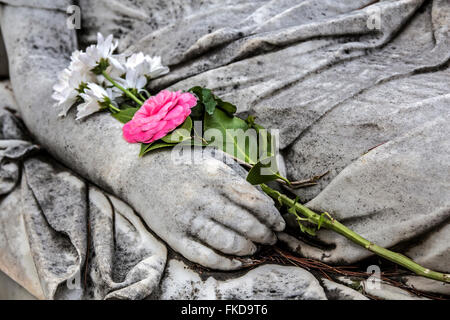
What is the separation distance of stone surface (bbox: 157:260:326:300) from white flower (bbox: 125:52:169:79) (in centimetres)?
56

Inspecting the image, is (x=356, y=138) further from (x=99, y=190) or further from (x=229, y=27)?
(x=99, y=190)

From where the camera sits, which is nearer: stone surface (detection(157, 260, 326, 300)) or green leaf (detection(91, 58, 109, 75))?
stone surface (detection(157, 260, 326, 300))

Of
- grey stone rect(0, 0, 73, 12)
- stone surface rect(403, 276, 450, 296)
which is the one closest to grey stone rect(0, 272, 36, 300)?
grey stone rect(0, 0, 73, 12)

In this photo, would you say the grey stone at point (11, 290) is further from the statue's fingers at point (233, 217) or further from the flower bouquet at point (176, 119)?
the statue's fingers at point (233, 217)

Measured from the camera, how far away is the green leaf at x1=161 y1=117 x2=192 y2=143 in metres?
1.11

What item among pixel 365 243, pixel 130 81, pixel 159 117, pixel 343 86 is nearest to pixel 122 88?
pixel 130 81

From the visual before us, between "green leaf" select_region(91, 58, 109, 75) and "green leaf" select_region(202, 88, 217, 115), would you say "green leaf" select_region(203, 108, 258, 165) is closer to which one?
"green leaf" select_region(202, 88, 217, 115)

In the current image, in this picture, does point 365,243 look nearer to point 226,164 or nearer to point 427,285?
point 427,285

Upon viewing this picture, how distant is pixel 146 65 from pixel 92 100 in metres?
0.19

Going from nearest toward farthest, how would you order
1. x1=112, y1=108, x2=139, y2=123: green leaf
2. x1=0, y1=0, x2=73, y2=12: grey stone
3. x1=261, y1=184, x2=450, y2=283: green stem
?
x1=261, y1=184, x2=450, y2=283: green stem < x1=112, y1=108, x2=139, y2=123: green leaf < x1=0, y1=0, x2=73, y2=12: grey stone

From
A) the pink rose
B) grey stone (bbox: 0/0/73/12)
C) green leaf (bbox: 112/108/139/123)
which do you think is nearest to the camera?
the pink rose

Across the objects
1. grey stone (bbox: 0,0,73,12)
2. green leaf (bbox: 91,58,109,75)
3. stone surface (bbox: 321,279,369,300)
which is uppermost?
grey stone (bbox: 0,0,73,12)

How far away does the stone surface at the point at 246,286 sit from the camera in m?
1.02

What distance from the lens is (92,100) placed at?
48.7 inches
